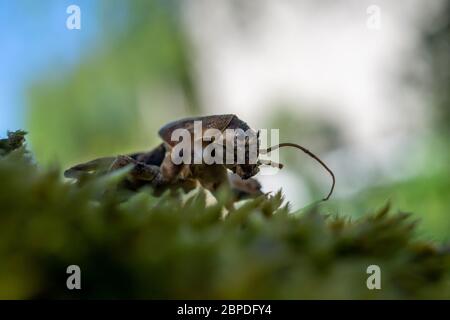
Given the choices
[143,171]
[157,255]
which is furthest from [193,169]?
[157,255]

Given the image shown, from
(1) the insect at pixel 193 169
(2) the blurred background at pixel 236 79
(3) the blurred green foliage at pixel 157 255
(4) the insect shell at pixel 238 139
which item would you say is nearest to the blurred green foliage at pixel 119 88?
(2) the blurred background at pixel 236 79

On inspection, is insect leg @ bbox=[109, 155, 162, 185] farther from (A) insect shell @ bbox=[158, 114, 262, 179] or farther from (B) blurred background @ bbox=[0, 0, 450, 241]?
(B) blurred background @ bbox=[0, 0, 450, 241]

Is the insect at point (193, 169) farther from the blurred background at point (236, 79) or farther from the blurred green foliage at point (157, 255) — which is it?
the blurred background at point (236, 79)

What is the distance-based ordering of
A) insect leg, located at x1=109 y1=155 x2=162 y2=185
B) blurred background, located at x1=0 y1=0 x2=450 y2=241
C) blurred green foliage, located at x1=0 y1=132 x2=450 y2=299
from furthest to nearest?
blurred background, located at x1=0 y1=0 x2=450 y2=241
insect leg, located at x1=109 y1=155 x2=162 y2=185
blurred green foliage, located at x1=0 y1=132 x2=450 y2=299

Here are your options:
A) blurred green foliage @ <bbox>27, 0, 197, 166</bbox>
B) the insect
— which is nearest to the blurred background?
blurred green foliage @ <bbox>27, 0, 197, 166</bbox>

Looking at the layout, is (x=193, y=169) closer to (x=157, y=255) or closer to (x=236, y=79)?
(x=157, y=255)
